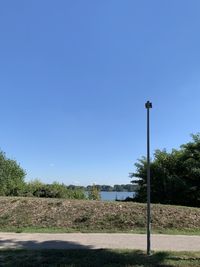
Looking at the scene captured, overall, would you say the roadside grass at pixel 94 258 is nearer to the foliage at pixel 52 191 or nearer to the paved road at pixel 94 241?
the paved road at pixel 94 241

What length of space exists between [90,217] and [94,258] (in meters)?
6.14

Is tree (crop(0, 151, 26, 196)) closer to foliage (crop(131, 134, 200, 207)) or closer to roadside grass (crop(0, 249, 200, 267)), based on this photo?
foliage (crop(131, 134, 200, 207))

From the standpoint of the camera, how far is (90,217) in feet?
53.3

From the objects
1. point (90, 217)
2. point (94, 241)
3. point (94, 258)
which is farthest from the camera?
point (90, 217)

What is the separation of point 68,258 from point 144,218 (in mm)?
6211

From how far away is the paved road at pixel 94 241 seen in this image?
1186 cm

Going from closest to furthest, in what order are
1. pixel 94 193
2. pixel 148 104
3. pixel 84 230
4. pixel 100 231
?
pixel 148 104
pixel 100 231
pixel 84 230
pixel 94 193

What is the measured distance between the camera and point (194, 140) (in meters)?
26.5

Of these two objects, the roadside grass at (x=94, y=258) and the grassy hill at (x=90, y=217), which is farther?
the grassy hill at (x=90, y=217)

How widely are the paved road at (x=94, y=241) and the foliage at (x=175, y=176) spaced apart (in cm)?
1070

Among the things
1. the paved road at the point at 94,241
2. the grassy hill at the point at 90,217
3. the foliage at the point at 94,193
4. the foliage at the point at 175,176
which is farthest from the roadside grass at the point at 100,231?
the foliage at the point at 94,193

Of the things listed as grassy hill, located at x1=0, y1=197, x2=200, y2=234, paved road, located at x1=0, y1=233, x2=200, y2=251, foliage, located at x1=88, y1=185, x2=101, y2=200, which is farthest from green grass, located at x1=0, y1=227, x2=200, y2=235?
foliage, located at x1=88, y1=185, x2=101, y2=200

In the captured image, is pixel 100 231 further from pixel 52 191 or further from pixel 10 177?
pixel 10 177

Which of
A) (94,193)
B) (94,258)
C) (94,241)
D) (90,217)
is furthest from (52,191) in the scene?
(94,258)
